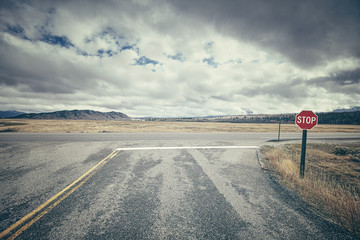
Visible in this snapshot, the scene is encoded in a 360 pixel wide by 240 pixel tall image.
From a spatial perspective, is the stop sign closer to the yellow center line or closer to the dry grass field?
the yellow center line

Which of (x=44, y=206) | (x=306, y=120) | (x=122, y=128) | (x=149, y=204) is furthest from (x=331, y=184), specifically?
(x=122, y=128)

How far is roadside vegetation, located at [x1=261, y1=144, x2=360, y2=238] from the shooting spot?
3086 mm

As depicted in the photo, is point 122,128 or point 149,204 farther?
point 122,128

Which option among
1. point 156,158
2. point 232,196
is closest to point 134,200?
point 232,196

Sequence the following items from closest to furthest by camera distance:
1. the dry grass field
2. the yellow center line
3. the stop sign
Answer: the yellow center line
the stop sign
the dry grass field

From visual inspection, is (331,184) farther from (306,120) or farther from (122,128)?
(122,128)

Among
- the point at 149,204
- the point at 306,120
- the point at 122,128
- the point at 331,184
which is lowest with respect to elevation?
the point at 122,128

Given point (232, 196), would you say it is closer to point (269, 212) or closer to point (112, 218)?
point (269, 212)

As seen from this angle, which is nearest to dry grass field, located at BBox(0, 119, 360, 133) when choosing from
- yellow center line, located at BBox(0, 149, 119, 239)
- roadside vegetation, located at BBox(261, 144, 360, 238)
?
yellow center line, located at BBox(0, 149, 119, 239)

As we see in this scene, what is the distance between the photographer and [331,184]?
4875 millimetres

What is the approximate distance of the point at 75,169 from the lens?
215 inches

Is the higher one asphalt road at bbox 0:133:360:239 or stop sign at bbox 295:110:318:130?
stop sign at bbox 295:110:318:130

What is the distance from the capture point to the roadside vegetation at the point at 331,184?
121 inches

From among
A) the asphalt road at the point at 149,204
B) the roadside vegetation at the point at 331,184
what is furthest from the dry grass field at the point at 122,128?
the roadside vegetation at the point at 331,184
